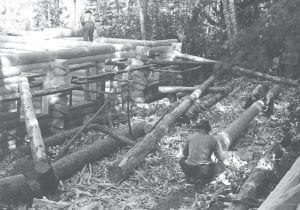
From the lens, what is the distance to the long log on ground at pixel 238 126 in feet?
31.1

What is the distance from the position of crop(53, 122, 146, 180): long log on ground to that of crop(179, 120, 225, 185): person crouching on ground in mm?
2119

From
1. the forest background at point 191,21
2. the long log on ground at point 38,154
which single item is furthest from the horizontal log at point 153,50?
the long log on ground at point 38,154

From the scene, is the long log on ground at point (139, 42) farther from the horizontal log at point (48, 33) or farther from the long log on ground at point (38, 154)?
the long log on ground at point (38, 154)

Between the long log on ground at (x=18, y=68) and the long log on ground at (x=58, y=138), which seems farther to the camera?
the long log on ground at (x=18, y=68)

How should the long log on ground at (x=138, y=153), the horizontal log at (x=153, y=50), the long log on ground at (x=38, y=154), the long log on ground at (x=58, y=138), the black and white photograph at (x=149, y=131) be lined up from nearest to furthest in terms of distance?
the black and white photograph at (x=149, y=131)
the long log on ground at (x=38, y=154)
the long log on ground at (x=138, y=153)
the long log on ground at (x=58, y=138)
the horizontal log at (x=153, y=50)

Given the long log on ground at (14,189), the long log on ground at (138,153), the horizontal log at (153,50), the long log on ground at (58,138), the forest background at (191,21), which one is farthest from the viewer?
the horizontal log at (153,50)

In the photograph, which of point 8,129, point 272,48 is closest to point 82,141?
point 8,129

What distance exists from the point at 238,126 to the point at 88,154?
417 centimetres

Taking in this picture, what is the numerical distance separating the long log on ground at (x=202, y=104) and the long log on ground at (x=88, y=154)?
2.05 metres

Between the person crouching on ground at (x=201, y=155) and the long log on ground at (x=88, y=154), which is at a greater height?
the person crouching on ground at (x=201, y=155)

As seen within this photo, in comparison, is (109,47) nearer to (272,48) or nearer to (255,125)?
(255,125)

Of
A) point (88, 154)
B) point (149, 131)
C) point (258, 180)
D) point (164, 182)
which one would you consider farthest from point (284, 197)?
point (149, 131)

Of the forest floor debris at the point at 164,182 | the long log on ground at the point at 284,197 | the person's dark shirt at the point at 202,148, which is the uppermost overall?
the long log on ground at the point at 284,197

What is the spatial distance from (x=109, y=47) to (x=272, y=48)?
962 centimetres
